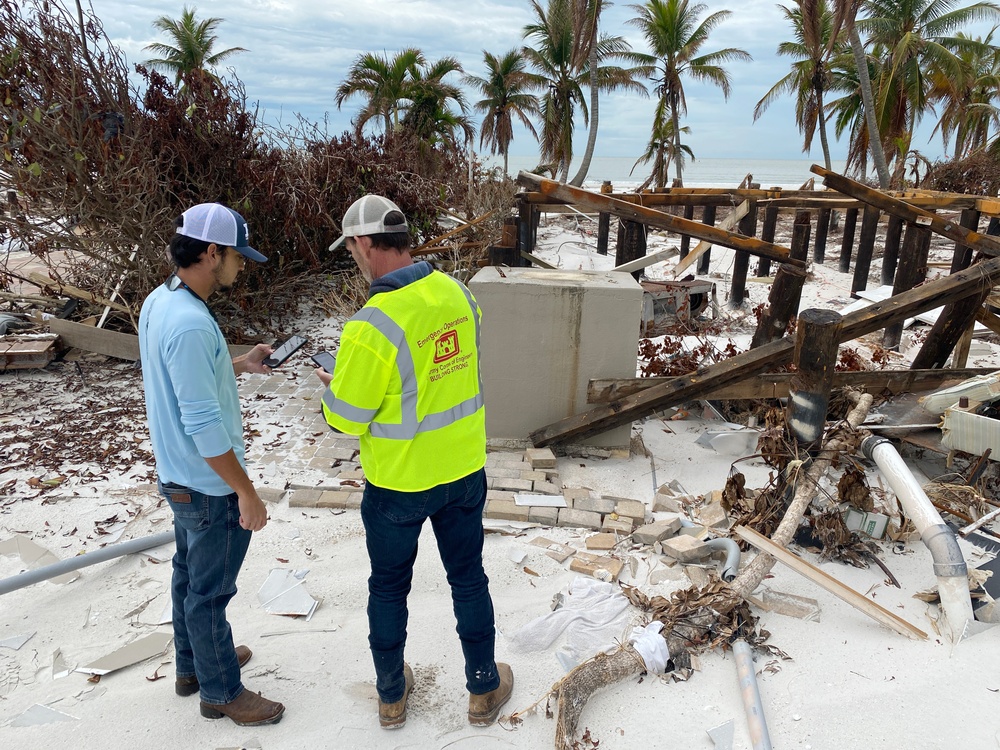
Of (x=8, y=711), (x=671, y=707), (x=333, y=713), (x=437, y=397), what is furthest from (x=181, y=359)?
(x=671, y=707)

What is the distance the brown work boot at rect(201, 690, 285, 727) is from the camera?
2.58 meters

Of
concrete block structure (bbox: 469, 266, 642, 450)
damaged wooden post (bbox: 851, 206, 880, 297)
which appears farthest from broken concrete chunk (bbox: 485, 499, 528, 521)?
damaged wooden post (bbox: 851, 206, 880, 297)

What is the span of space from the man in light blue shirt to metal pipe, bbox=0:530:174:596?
1316 mm

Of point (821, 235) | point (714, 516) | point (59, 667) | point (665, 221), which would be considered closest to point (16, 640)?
point (59, 667)

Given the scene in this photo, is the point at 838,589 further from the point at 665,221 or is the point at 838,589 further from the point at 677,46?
the point at 677,46

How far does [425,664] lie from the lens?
294 centimetres

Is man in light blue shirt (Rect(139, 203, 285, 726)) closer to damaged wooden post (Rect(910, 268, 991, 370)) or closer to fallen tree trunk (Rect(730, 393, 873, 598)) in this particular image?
fallen tree trunk (Rect(730, 393, 873, 598))

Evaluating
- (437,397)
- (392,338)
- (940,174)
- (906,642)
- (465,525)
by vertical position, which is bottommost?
(906,642)

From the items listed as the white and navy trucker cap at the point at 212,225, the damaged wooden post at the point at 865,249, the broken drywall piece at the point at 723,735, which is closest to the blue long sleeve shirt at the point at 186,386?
the white and navy trucker cap at the point at 212,225

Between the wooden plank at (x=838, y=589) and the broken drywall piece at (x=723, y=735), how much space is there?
37.6 inches

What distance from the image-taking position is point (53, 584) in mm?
3561

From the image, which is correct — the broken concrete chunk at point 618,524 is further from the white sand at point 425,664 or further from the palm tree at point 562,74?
the palm tree at point 562,74

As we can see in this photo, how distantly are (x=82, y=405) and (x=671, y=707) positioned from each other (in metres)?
5.97

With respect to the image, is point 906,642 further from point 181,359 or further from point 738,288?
point 738,288
